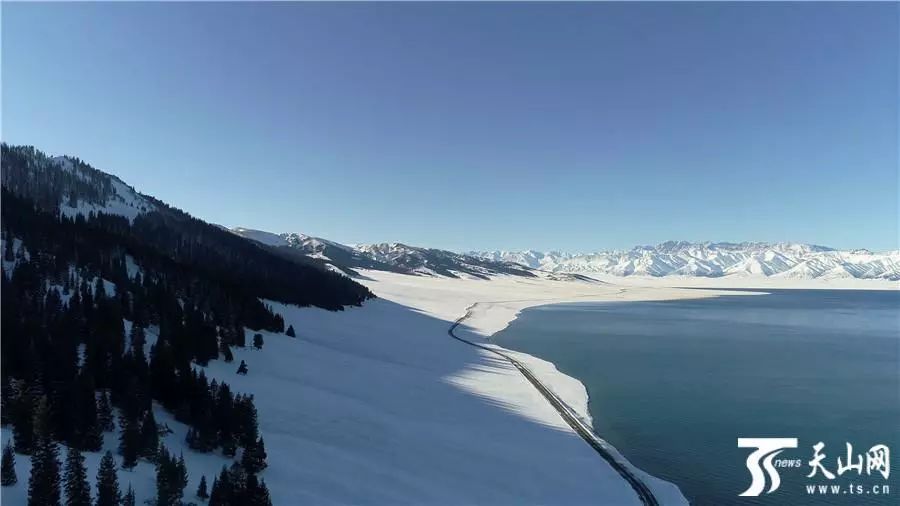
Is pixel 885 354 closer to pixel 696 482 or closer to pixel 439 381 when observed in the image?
pixel 696 482

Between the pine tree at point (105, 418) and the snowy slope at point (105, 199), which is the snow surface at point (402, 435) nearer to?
the pine tree at point (105, 418)

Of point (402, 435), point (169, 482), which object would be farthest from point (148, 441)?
point (402, 435)

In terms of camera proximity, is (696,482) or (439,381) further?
(439,381)

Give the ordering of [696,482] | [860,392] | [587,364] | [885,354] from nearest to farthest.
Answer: [696,482], [860,392], [587,364], [885,354]

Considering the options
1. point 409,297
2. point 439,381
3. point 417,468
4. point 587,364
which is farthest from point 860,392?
point 409,297

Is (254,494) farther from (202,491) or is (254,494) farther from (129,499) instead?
(129,499)

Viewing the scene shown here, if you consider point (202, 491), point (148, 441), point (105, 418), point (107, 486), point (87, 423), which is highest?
point (87, 423)

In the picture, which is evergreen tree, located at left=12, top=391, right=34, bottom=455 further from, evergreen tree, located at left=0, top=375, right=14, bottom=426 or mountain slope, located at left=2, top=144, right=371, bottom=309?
mountain slope, located at left=2, top=144, right=371, bottom=309

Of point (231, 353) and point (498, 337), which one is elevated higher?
point (231, 353)
